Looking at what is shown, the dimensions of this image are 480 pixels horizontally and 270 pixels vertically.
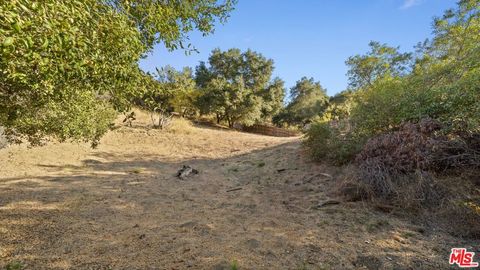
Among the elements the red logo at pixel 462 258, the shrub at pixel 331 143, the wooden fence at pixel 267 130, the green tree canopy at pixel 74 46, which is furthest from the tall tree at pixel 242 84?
the red logo at pixel 462 258

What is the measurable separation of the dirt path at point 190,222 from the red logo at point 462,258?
0.11m

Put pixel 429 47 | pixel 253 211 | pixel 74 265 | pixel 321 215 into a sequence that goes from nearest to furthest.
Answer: pixel 74 265 < pixel 321 215 < pixel 253 211 < pixel 429 47

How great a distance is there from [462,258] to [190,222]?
4111mm

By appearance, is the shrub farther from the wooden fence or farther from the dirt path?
the wooden fence

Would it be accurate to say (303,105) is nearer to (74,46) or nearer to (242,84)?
(242,84)

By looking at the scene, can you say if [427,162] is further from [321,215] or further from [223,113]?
[223,113]

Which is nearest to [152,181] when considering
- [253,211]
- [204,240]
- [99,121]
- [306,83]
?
[99,121]

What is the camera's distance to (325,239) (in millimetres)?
3824

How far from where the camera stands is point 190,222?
4637mm

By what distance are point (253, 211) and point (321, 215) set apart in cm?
136

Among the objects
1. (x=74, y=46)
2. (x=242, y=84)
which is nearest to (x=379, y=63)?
(x=242, y=84)

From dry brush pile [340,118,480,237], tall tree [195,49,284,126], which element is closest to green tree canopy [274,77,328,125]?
tall tree [195,49,284,126]

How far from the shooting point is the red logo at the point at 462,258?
324 centimetres

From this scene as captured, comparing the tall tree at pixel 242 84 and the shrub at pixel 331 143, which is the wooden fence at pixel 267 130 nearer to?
the tall tree at pixel 242 84
